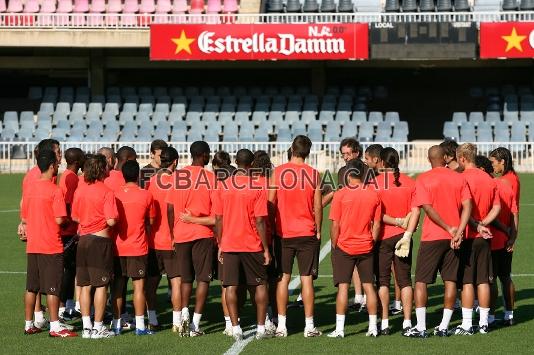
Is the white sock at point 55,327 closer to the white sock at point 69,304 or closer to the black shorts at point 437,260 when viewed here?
the white sock at point 69,304

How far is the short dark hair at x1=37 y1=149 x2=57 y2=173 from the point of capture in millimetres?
10797

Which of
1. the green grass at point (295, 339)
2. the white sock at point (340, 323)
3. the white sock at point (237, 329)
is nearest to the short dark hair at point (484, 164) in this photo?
the green grass at point (295, 339)

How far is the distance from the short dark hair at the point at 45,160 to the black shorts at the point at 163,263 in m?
1.38

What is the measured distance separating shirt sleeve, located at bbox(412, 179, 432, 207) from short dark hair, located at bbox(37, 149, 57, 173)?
361cm

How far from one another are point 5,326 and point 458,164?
507 cm

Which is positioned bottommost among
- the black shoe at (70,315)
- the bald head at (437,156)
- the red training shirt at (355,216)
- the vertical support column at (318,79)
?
the black shoe at (70,315)

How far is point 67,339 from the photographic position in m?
10.8

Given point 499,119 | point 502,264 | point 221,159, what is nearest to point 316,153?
point 499,119

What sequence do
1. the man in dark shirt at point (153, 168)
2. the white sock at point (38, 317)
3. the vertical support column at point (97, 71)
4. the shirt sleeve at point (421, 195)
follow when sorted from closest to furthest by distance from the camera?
1. the shirt sleeve at point (421, 195)
2. the white sock at point (38, 317)
3. the man in dark shirt at point (153, 168)
4. the vertical support column at point (97, 71)

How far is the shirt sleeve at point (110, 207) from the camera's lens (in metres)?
10.6

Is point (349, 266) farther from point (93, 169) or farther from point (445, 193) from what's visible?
point (93, 169)

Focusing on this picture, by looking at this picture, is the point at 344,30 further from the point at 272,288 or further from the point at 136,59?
the point at 272,288

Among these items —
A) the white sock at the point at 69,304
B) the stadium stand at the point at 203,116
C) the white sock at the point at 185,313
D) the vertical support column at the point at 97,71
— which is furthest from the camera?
the vertical support column at the point at 97,71

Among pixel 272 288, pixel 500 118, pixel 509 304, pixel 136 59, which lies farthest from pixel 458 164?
pixel 136 59
